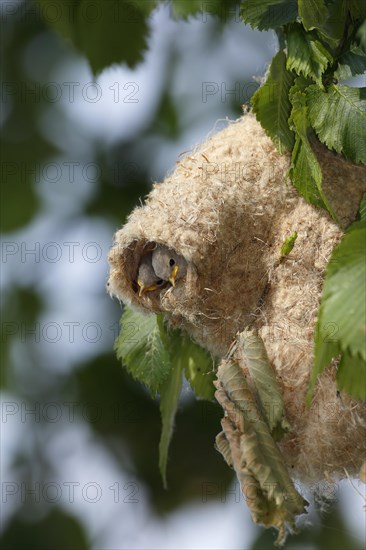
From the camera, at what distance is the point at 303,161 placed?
6.07 feet

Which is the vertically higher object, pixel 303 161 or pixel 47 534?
pixel 303 161

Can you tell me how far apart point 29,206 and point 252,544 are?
4.71ft

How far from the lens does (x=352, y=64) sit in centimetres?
188

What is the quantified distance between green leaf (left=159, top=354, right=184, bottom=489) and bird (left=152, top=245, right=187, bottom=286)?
0.36 metres

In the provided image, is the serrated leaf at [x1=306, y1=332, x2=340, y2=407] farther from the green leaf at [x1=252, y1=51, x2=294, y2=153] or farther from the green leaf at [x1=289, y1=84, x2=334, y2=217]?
the green leaf at [x1=252, y1=51, x2=294, y2=153]

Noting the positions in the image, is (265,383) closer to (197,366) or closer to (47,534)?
(197,366)

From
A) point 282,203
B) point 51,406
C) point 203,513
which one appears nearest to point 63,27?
point 282,203

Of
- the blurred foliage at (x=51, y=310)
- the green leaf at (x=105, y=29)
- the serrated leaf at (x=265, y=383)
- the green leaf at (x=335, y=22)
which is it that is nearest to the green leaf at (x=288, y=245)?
the serrated leaf at (x=265, y=383)

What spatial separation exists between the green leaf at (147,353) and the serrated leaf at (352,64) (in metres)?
0.69

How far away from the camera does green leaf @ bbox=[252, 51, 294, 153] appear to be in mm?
1937

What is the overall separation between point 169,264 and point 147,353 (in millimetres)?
301

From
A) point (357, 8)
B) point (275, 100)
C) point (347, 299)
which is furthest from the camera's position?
point (275, 100)

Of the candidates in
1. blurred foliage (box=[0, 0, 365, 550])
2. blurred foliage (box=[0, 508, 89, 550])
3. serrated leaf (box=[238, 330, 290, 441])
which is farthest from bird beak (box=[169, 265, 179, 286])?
blurred foliage (box=[0, 508, 89, 550])

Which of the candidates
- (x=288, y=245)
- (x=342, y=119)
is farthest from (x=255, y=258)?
(x=342, y=119)
